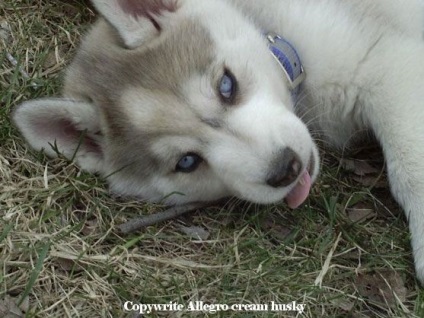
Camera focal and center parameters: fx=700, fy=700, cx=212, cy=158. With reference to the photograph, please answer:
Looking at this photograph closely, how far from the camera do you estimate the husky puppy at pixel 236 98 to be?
304 cm

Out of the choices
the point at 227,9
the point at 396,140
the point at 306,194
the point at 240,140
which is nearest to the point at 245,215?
the point at 306,194

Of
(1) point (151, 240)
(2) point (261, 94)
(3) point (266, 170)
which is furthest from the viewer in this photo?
(1) point (151, 240)

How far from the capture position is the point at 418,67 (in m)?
3.39

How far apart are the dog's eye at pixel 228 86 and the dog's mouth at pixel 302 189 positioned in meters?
0.46

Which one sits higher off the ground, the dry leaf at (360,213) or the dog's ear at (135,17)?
the dog's ear at (135,17)

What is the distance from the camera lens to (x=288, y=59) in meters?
3.36

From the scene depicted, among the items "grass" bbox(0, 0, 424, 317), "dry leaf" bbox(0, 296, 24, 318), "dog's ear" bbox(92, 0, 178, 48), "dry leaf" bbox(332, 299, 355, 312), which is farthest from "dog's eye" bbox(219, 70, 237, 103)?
"dry leaf" bbox(0, 296, 24, 318)

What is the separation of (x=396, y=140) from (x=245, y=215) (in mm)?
808

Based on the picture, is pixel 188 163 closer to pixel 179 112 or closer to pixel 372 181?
pixel 179 112

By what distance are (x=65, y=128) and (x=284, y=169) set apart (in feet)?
4.02

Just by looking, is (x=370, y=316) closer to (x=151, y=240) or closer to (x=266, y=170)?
(x=266, y=170)

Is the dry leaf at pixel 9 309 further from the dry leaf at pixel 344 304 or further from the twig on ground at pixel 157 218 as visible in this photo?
the dry leaf at pixel 344 304

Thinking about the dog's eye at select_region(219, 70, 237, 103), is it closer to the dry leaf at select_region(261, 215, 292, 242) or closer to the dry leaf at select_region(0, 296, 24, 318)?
the dry leaf at select_region(261, 215, 292, 242)

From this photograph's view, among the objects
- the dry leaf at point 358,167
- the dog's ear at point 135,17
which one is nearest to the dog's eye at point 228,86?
the dog's ear at point 135,17
